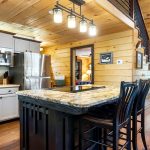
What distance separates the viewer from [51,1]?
8.32ft

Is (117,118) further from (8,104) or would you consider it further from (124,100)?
(8,104)

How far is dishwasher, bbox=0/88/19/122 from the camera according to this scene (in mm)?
3646

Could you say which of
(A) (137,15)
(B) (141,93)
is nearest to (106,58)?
(A) (137,15)

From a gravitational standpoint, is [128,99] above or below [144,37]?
below

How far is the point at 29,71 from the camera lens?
4117 millimetres

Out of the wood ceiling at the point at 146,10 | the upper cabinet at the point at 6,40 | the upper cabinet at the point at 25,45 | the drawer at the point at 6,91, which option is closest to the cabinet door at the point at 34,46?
the upper cabinet at the point at 25,45

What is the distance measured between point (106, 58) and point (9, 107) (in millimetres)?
2851

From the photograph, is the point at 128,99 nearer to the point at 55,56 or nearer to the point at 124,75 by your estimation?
the point at 124,75

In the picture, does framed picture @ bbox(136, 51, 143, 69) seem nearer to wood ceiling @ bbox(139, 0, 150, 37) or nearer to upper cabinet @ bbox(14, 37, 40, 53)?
wood ceiling @ bbox(139, 0, 150, 37)

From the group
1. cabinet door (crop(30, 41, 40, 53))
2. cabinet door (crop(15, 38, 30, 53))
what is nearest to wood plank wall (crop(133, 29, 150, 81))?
cabinet door (crop(30, 41, 40, 53))

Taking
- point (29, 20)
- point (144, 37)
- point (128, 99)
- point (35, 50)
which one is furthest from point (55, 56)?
point (128, 99)

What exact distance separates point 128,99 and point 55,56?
484cm

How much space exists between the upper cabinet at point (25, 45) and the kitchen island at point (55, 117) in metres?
2.58

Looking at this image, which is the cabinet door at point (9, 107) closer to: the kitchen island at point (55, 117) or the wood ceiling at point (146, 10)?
the kitchen island at point (55, 117)
